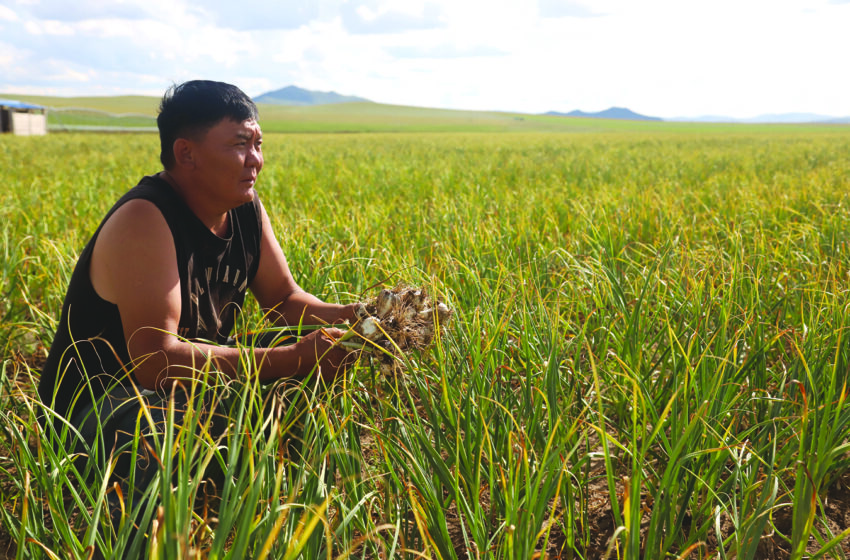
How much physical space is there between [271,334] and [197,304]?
0.35 m

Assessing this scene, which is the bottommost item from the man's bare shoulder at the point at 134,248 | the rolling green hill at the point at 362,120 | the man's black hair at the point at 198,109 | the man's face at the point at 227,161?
the man's bare shoulder at the point at 134,248

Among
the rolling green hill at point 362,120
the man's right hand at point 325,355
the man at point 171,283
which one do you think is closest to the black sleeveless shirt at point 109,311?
the man at point 171,283

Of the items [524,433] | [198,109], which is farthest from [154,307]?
[524,433]

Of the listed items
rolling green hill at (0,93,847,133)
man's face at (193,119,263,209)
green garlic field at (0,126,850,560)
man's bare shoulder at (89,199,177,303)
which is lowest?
green garlic field at (0,126,850,560)

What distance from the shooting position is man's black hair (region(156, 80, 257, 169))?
1784mm

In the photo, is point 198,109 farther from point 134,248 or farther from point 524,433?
point 524,433

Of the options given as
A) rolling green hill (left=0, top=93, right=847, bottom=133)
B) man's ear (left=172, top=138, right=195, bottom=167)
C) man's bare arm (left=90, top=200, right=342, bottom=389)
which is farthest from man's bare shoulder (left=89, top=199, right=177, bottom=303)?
rolling green hill (left=0, top=93, right=847, bottom=133)

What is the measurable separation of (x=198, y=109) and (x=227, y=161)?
0.51 feet

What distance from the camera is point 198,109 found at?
1.78 metres

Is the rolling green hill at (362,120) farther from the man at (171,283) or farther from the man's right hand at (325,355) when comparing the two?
the man's right hand at (325,355)

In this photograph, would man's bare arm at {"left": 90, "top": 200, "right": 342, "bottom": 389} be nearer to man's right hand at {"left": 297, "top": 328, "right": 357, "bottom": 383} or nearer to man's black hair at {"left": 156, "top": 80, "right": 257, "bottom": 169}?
man's right hand at {"left": 297, "top": 328, "right": 357, "bottom": 383}

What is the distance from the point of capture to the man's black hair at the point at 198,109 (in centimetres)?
178

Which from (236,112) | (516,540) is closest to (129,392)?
(236,112)

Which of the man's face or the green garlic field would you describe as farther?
the man's face
